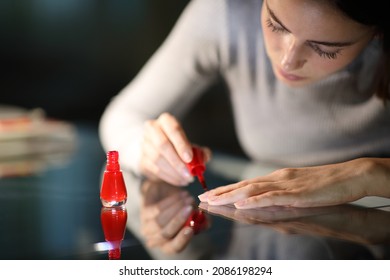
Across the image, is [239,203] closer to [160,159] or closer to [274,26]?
[160,159]

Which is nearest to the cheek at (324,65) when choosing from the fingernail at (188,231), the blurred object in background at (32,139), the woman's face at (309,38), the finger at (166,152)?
the woman's face at (309,38)

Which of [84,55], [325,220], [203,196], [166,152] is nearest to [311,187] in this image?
[325,220]

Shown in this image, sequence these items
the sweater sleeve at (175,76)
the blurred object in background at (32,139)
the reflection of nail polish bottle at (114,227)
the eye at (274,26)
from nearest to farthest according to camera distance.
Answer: the reflection of nail polish bottle at (114,227), the eye at (274,26), the sweater sleeve at (175,76), the blurred object in background at (32,139)

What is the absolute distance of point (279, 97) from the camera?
1.54 m

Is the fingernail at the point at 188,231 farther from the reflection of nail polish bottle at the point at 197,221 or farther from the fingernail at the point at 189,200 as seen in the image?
the fingernail at the point at 189,200

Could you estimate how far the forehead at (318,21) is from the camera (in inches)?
50.3

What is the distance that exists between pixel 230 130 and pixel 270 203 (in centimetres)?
44

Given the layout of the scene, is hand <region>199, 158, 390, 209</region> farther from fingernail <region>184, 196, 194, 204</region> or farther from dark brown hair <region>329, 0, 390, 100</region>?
dark brown hair <region>329, 0, 390, 100</region>

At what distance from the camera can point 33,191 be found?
58.3 inches

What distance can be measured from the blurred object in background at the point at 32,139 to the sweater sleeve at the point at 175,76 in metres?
0.24

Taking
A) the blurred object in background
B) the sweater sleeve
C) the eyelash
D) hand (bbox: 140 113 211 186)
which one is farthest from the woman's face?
the blurred object in background

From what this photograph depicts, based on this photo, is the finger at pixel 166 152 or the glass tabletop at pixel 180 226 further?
the finger at pixel 166 152

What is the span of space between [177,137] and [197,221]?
250mm
